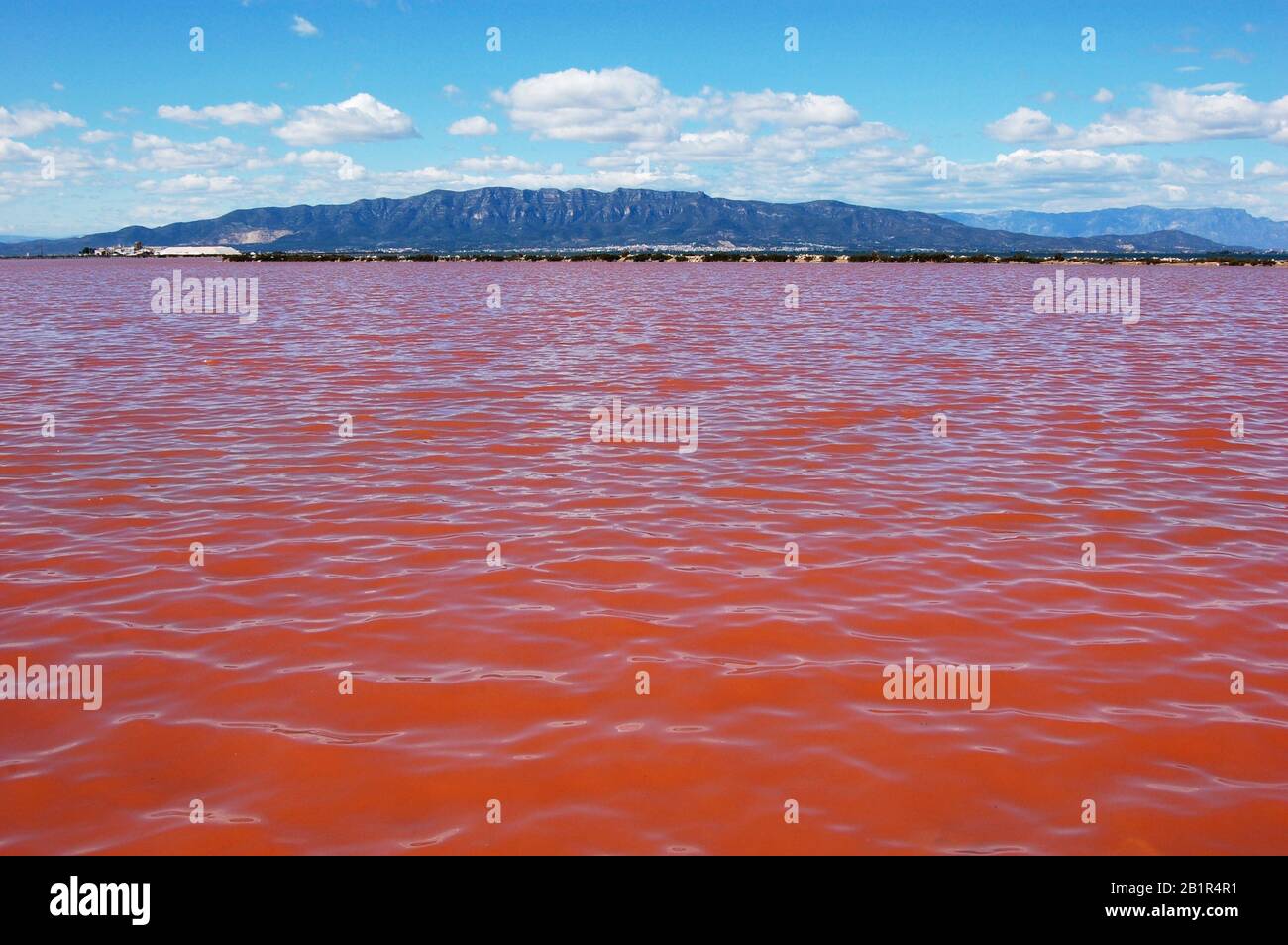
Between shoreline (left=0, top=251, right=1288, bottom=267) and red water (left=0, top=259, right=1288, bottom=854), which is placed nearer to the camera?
red water (left=0, top=259, right=1288, bottom=854)

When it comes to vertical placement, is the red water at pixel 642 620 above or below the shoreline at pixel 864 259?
below

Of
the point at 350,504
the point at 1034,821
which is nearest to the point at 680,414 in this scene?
the point at 350,504

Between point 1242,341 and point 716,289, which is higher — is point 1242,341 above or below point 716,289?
below

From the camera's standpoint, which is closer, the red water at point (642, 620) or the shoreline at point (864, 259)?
the red water at point (642, 620)

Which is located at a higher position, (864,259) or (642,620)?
(864,259)

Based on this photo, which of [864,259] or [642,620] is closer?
[642,620]

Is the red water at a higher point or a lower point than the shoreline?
lower

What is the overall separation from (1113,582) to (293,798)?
6.60 m

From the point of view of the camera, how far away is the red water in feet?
16.1

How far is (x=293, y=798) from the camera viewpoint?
16.1ft

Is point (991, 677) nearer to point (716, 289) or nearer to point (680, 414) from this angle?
point (680, 414)

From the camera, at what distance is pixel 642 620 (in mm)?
7113

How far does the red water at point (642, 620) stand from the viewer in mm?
4895

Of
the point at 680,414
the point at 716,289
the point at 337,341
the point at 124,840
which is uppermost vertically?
the point at 716,289
